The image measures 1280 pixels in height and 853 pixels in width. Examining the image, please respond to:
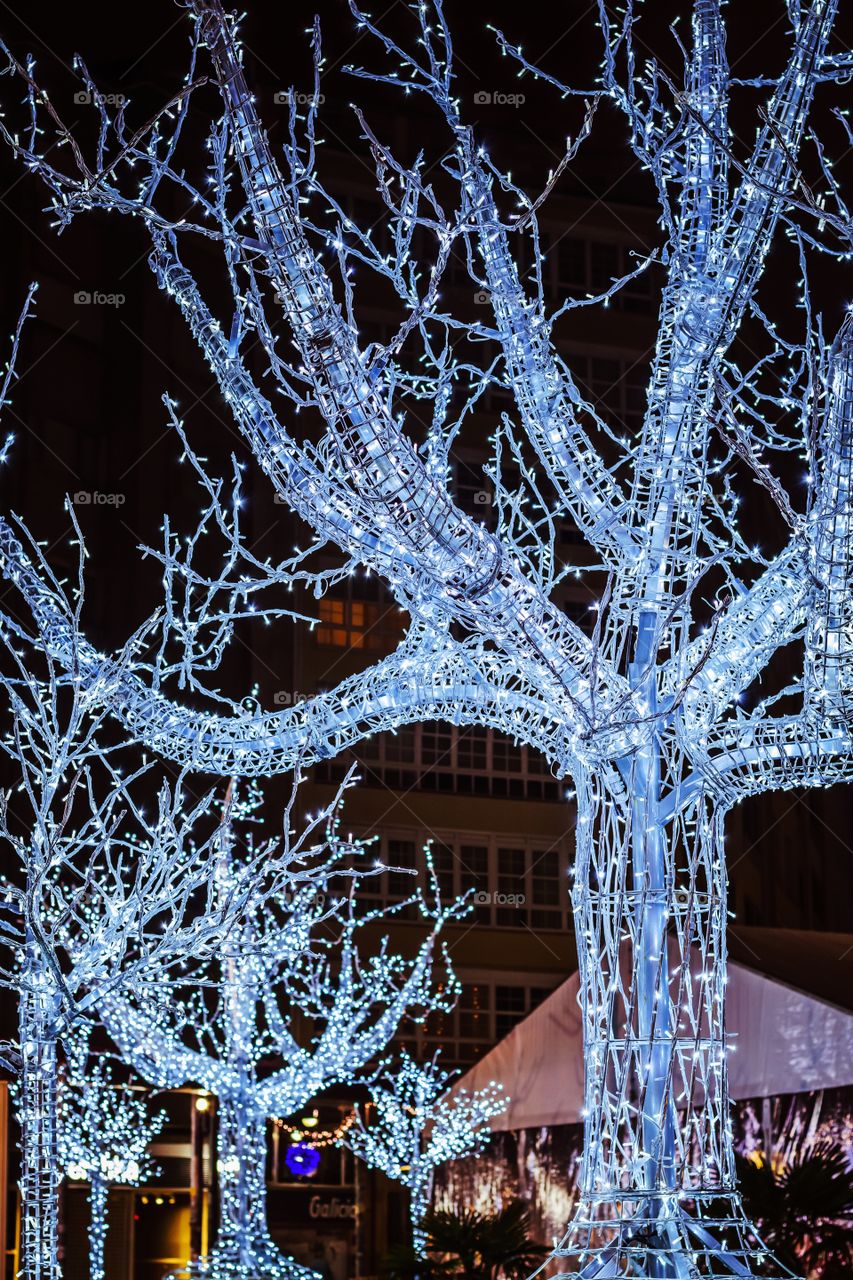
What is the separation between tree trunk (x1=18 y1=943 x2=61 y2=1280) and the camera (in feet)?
24.6

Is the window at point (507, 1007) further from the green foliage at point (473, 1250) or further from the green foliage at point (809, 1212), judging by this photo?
the green foliage at point (809, 1212)

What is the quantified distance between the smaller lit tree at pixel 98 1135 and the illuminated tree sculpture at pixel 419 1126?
9.85 ft

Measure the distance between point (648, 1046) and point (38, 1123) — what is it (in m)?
2.99

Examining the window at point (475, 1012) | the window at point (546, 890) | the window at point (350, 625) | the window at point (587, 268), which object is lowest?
the window at point (475, 1012)

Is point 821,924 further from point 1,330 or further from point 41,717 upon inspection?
point 41,717

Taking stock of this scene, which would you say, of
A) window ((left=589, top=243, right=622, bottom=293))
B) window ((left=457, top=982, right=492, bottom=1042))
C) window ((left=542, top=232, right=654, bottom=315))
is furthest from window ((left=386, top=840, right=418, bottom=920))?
window ((left=589, top=243, right=622, bottom=293))

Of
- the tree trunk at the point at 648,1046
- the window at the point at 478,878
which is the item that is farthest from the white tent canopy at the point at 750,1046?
the window at the point at 478,878

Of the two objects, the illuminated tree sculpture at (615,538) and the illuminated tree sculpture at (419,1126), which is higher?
the illuminated tree sculpture at (615,538)

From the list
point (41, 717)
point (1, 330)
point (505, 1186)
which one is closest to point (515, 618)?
point (41, 717)

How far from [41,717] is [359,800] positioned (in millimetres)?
19033

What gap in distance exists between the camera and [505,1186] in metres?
18.2

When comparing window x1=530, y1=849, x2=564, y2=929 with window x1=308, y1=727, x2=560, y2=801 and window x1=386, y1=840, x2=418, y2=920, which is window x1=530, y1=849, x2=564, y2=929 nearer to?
window x1=308, y1=727, x2=560, y2=801

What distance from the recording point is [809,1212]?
1170 centimetres

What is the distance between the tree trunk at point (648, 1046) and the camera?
614 centimetres
